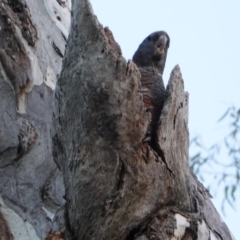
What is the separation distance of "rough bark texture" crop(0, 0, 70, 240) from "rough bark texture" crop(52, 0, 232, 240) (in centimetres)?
25

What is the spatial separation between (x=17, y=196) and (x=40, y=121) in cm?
25

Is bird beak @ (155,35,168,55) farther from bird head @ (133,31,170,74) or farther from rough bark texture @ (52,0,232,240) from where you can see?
rough bark texture @ (52,0,232,240)

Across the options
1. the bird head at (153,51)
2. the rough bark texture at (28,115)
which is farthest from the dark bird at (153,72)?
the rough bark texture at (28,115)

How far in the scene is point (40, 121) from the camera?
6.84 ft

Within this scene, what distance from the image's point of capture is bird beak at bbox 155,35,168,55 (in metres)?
2.39

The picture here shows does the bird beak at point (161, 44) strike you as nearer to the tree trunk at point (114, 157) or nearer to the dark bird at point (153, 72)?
the dark bird at point (153, 72)

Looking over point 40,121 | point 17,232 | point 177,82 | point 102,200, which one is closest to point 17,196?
point 17,232

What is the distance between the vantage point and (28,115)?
209 centimetres

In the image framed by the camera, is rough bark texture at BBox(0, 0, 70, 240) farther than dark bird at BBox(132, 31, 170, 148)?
Yes

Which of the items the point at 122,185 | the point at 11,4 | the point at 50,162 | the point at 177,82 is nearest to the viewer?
the point at 122,185

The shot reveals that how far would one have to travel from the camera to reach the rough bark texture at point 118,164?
1611 millimetres

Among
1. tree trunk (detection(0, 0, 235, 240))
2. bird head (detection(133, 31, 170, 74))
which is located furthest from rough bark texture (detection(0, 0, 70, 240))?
bird head (detection(133, 31, 170, 74))

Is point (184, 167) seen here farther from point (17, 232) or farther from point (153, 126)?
point (17, 232)

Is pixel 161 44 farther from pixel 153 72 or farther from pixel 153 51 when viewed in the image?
pixel 153 72
